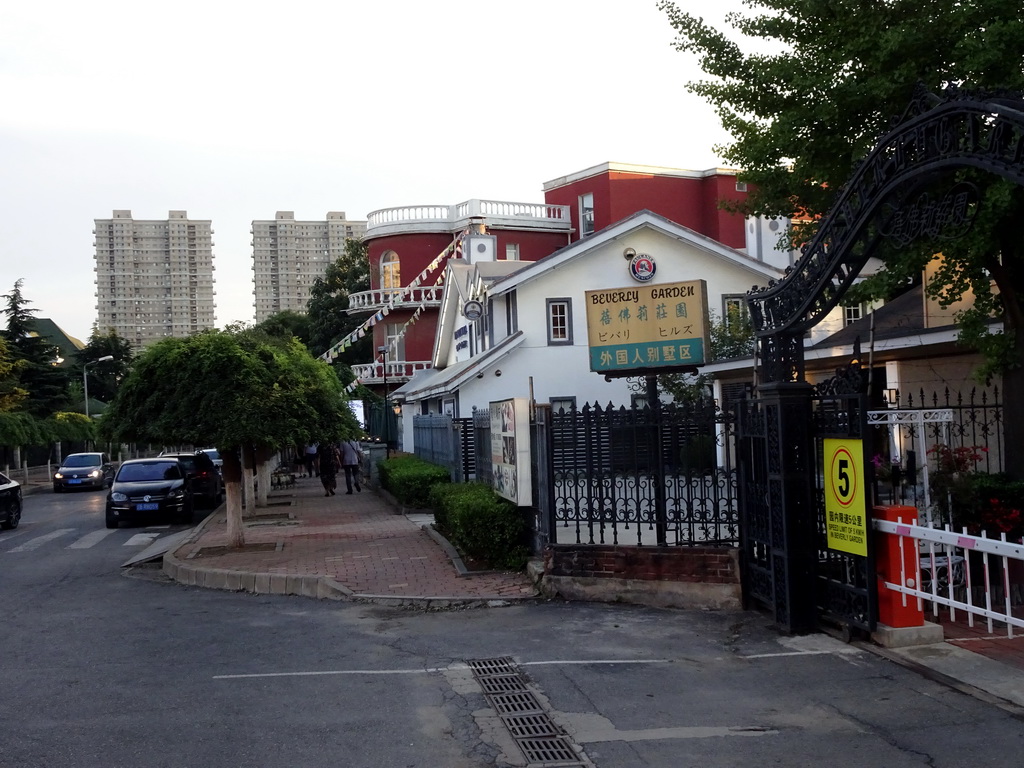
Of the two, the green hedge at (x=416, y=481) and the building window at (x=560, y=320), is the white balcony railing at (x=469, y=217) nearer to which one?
the building window at (x=560, y=320)

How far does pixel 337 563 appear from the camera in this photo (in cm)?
1379

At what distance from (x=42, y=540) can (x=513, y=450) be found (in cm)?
1283

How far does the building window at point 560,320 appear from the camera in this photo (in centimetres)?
3045

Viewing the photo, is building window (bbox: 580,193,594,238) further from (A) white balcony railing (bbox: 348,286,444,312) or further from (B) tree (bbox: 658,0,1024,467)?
(B) tree (bbox: 658,0,1024,467)

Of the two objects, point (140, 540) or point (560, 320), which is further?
point (560, 320)

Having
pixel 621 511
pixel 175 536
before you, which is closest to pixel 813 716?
pixel 621 511

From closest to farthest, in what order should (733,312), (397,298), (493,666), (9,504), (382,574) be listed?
(493,666) < (382,574) < (9,504) < (733,312) < (397,298)

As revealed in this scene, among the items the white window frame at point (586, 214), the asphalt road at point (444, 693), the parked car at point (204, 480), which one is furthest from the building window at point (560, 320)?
the asphalt road at point (444, 693)

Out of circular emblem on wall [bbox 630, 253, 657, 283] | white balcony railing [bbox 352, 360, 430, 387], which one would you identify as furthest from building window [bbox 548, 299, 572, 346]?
white balcony railing [bbox 352, 360, 430, 387]

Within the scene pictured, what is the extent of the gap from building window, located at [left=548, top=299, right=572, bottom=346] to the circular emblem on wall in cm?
213

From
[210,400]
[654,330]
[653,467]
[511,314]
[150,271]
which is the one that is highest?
[150,271]

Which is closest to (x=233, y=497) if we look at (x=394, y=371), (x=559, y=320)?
(x=559, y=320)

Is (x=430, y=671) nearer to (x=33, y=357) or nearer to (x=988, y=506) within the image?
(x=988, y=506)

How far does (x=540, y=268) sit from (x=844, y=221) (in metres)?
21.5
